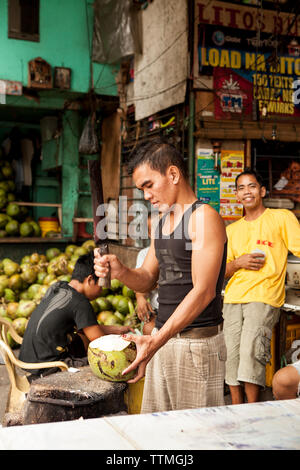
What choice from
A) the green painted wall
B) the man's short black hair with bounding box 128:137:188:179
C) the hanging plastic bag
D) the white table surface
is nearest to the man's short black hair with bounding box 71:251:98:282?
the man's short black hair with bounding box 128:137:188:179

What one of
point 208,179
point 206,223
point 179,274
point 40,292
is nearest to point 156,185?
point 206,223

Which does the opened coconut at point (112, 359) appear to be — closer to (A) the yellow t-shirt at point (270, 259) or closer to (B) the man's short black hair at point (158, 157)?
(B) the man's short black hair at point (158, 157)

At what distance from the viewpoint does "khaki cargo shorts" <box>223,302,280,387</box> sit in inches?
138

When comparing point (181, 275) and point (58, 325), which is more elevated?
point (181, 275)

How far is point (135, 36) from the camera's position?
6.83 metres

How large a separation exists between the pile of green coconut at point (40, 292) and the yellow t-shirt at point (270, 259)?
1522 mm

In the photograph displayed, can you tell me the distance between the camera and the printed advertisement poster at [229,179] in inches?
228

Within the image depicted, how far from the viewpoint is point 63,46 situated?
7.37 meters

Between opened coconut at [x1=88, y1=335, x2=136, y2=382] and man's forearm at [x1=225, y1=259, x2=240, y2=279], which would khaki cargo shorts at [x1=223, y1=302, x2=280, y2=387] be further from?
opened coconut at [x1=88, y1=335, x2=136, y2=382]

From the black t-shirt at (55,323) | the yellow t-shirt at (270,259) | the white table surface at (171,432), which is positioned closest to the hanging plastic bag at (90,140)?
the yellow t-shirt at (270,259)

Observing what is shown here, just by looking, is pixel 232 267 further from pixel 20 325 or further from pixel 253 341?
pixel 20 325

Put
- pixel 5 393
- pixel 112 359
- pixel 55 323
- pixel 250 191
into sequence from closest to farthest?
pixel 112 359, pixel 55 323, pixel 250 191, pixel 5 393

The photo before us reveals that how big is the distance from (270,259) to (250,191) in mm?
562

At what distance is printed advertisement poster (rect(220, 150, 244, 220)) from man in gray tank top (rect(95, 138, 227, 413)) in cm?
358
